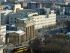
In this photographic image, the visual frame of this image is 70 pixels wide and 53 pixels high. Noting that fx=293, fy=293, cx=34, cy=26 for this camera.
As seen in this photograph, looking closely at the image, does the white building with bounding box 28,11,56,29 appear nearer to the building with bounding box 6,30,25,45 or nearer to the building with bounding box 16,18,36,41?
the building with bounding box 16,18,36,41

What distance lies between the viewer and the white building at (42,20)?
37.0ft

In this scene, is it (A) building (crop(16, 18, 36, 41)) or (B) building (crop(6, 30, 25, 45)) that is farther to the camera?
(A) building (crop(16, 18, 36, 41))

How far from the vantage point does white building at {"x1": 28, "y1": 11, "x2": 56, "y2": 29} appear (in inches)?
444

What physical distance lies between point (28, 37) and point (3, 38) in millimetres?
1259

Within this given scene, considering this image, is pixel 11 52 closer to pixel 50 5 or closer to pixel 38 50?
pixel 38 50

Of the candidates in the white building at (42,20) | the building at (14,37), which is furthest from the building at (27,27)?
the white building at (42,20)

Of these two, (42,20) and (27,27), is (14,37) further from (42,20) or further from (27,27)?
(42,20)

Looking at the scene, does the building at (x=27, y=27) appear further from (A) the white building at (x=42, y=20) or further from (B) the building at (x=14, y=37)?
(A) the white building at (x=42, y=20)

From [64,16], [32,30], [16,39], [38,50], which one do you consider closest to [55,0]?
[64,16]

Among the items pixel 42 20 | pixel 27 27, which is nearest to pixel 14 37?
pixel 27 27

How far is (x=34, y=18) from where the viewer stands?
11.3 m

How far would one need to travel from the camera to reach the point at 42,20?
38.7ft

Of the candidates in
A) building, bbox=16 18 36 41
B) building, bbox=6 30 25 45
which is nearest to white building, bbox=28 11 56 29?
building, bbox=16 18 36 41

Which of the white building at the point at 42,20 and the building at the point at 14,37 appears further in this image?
the white building at the point at 42,20
